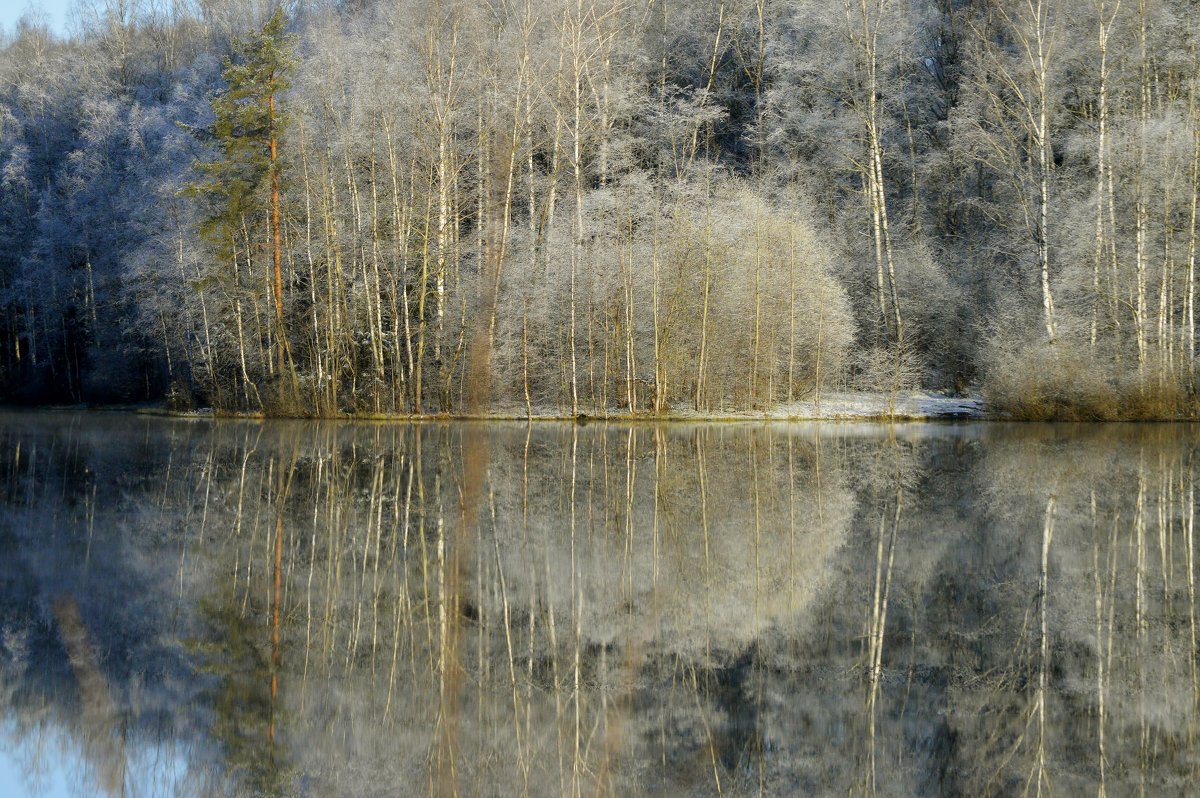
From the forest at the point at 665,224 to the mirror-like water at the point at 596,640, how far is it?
56.1 ft

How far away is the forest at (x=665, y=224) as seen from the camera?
30594 mm

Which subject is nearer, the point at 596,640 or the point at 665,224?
the point at 596,640

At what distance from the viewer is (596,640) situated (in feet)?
22.1

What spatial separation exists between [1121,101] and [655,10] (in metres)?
21.2

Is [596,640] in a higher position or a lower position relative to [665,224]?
lower

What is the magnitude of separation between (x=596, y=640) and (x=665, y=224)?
2601 centimetres

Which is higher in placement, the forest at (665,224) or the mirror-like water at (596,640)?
Result: the forest at (665,224)

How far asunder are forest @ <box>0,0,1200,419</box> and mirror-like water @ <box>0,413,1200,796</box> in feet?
56.1

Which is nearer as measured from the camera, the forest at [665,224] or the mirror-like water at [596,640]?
the mirror-like water at [596,640]

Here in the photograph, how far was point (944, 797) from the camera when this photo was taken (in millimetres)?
4445

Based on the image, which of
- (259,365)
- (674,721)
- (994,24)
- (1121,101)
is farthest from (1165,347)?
(674,721)

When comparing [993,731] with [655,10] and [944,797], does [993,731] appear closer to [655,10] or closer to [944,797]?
[944,797]

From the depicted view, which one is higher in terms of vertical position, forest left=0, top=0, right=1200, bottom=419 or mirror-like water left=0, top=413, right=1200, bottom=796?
forest left=0, top=0, right=1200, bottom=419

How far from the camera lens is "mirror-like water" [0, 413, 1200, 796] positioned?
482 centimetres
